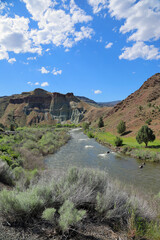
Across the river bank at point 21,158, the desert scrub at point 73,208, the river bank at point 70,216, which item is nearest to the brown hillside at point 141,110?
the river bank at point 21,158

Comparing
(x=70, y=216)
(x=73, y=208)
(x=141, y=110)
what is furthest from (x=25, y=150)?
(x=141, y=110)

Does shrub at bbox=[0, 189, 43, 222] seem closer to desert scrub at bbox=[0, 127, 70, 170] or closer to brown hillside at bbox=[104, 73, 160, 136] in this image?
desert scrub at bbox=[0, 127, 70, 170]

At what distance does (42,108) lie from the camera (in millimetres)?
148250

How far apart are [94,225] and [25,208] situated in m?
1.98

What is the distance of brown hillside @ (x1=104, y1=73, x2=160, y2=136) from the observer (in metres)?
45.3

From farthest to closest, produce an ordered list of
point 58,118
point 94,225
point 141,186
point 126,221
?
point 58,118
point 141,186
point 126,221
point 94,225

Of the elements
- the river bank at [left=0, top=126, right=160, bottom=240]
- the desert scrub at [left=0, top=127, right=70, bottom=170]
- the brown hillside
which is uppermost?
the brown hillside

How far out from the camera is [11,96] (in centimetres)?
16925

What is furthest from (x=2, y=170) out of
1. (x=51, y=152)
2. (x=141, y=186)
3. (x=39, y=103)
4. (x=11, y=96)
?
(x=11, y=96)

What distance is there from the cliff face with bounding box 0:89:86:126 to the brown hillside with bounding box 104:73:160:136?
6717 cm

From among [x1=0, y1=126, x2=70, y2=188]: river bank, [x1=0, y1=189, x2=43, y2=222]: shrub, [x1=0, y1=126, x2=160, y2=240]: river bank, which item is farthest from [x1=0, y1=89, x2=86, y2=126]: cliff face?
[x1=0, y1=189, x2=43, y2=222]: shrub

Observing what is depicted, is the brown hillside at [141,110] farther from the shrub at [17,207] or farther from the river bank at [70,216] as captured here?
the shrub at [17,207]

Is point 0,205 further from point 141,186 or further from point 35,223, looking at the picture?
point 141,186

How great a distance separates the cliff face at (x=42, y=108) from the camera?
442 ft
